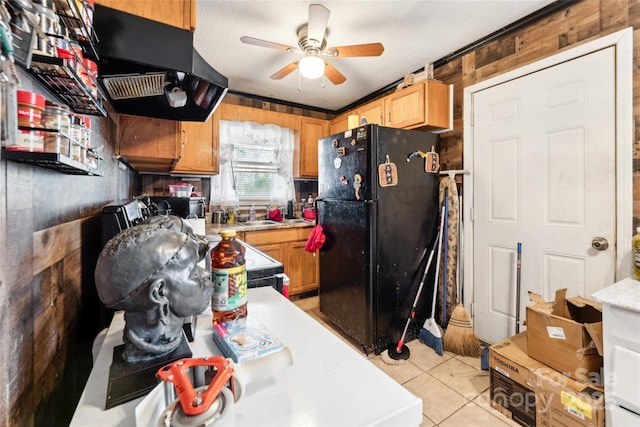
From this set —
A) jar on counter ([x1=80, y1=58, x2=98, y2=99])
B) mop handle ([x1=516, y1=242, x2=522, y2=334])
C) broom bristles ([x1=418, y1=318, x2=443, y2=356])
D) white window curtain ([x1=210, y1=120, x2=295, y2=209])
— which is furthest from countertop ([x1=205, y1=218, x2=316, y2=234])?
jar on counter ([x1=80, y1=58, x2=98, y2=99])

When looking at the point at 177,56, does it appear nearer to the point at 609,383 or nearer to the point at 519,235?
the point at 609,383

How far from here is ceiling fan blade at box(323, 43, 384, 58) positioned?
1.94 meters

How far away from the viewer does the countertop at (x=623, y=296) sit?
3.88 feet

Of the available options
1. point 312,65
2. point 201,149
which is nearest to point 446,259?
point 312,65

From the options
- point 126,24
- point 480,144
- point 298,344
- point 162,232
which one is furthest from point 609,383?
point 126,24

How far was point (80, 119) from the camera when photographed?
0.71 meters

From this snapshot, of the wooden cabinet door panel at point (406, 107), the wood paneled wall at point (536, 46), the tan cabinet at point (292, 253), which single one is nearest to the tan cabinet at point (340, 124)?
the wooden cabinet door panel at point (406, 107)

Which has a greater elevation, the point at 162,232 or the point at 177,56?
the point at 177,56

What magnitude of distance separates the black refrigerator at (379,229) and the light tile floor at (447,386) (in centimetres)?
22

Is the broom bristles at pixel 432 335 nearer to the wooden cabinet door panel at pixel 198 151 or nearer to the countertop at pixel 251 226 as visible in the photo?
the countertop at pixel 251 226

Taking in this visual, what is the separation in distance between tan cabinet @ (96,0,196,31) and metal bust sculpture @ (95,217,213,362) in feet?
2.23

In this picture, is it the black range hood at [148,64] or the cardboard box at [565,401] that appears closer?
the black range hood at [148,64]

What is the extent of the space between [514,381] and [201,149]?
3.23 meters

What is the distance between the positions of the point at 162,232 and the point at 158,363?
10.7 inches
